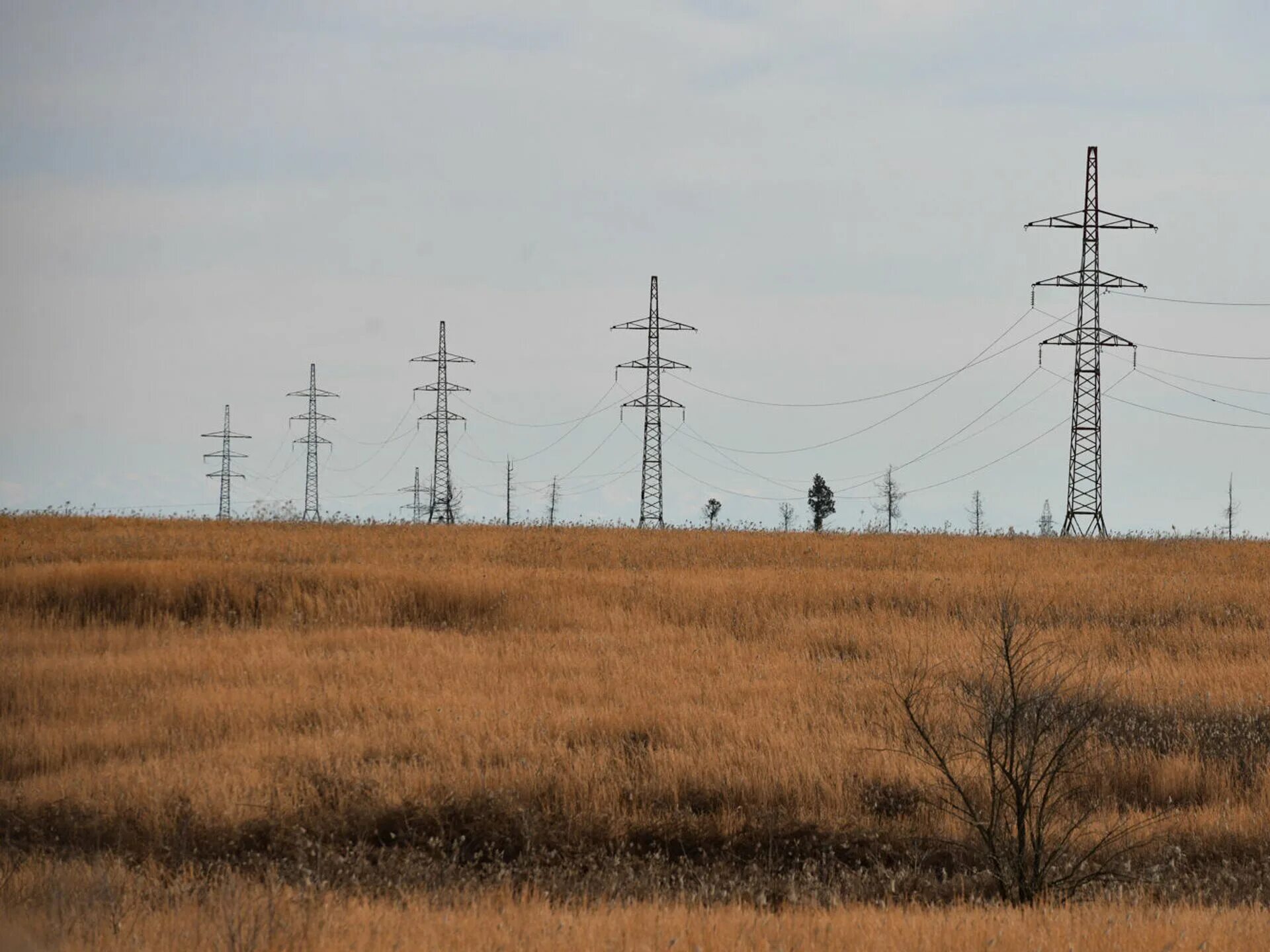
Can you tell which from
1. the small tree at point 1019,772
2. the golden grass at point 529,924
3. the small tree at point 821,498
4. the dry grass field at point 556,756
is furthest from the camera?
the small tree at point 821,498

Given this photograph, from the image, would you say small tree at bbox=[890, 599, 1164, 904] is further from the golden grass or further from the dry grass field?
the golden grass

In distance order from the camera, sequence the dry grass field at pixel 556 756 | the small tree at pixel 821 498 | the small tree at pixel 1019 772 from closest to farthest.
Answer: the dry grass field at pixel 556 756 → the small tree at pixel 1019 772 → the small tree at pixel 821 498

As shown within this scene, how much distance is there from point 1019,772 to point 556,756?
488cm

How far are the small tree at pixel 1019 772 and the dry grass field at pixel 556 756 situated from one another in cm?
35

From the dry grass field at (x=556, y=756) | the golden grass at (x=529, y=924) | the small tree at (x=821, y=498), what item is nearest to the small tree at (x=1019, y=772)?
the dry grass field at (x=556, y=756)

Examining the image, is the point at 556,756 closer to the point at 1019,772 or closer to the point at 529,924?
the point at 1019,772

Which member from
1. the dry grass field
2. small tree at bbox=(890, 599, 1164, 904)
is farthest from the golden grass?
small tree at bbox=(890, 599, 1164, 904)

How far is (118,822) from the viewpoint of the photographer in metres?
11.4

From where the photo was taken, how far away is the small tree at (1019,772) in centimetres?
973

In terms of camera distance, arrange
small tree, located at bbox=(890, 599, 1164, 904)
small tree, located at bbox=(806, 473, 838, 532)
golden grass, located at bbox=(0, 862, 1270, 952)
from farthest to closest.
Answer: small tree, located at bbox=(806, 473, 838, 532) → small tree, located at bbox=(890, 599, 1164, 904) → golden grass, located at bbox=(0, 862, 1270, 952)

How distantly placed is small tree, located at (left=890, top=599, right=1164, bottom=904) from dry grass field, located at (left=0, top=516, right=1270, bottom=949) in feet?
1.15

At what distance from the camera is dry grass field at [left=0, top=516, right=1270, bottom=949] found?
811cm

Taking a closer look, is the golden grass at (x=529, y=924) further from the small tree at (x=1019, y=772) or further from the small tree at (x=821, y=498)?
the small tree at (x=821, y=498)

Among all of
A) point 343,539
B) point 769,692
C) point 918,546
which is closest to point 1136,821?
point 769,692
